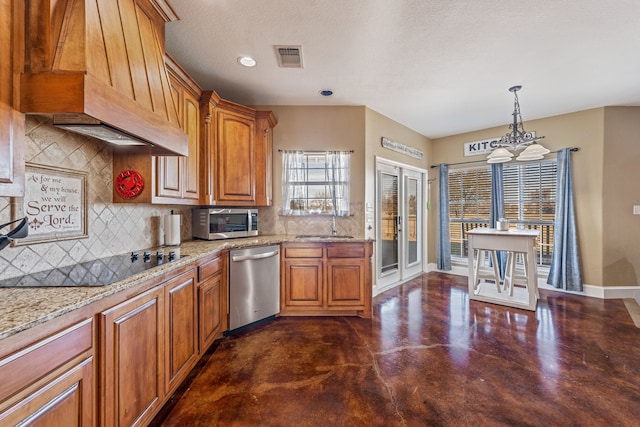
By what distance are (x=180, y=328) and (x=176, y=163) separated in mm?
1396

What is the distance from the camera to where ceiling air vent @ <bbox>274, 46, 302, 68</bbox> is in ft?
7.95

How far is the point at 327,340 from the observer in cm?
260

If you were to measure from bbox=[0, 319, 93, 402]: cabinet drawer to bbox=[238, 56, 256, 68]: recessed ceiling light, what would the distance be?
245 centimetres

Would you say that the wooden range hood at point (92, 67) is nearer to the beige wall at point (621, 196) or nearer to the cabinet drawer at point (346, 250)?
the cabinet drawer at point (346, 250)

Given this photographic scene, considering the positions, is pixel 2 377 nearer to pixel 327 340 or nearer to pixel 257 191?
pixel 327 340

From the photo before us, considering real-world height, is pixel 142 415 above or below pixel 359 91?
below

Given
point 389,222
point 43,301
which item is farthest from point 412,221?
point 43,301

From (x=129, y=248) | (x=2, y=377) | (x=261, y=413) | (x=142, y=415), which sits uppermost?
(x=129, y=248)

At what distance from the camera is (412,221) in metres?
4.93

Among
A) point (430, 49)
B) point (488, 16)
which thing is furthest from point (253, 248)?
point (488, 16)

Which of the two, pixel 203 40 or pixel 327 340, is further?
pixel 327 340

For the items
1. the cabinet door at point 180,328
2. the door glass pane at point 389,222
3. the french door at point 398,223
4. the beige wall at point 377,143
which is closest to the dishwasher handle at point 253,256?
the cabinet door at point 180,328

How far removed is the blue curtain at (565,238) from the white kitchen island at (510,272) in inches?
23.7

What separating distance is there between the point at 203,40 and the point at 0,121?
167 centimetres
